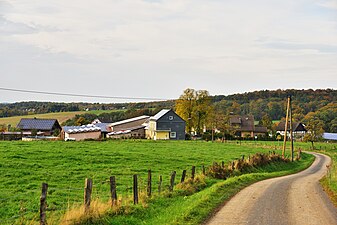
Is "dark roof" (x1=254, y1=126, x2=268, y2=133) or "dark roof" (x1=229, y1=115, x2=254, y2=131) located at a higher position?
"dark roof" (x1=229, y1=115, x2=254, y2=131)

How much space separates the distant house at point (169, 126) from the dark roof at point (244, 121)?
3222cm

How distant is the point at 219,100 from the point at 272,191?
389 feet

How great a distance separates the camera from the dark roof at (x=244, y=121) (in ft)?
407

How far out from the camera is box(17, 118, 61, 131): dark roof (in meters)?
94.6

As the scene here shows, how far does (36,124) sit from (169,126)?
29.5 m

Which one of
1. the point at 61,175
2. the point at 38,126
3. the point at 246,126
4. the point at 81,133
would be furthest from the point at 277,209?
the point at 246,126

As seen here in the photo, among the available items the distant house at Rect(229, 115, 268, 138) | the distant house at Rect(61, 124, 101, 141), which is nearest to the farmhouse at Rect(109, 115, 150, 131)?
the distant house at Rect(61, 124, 101, 141)

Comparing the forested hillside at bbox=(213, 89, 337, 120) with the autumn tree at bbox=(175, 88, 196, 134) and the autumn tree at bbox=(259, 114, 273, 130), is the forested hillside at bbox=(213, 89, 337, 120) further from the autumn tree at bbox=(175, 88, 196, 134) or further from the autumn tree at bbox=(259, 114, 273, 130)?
the autumn tree at bbox=(175, 88, 196, 134)

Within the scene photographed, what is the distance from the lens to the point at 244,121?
413 feet

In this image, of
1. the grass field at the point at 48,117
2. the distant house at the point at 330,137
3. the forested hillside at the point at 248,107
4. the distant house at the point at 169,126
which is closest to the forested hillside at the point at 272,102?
the forested hillside at the point at 248,107

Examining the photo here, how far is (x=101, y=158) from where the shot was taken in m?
34.4

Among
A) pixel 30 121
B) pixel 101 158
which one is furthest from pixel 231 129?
pixel 101 158

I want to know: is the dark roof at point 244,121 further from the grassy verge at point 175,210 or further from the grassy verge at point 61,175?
the grassy verge at point 175,210

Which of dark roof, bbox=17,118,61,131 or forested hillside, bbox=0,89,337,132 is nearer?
dark roof, bbox=17,118,61,131
